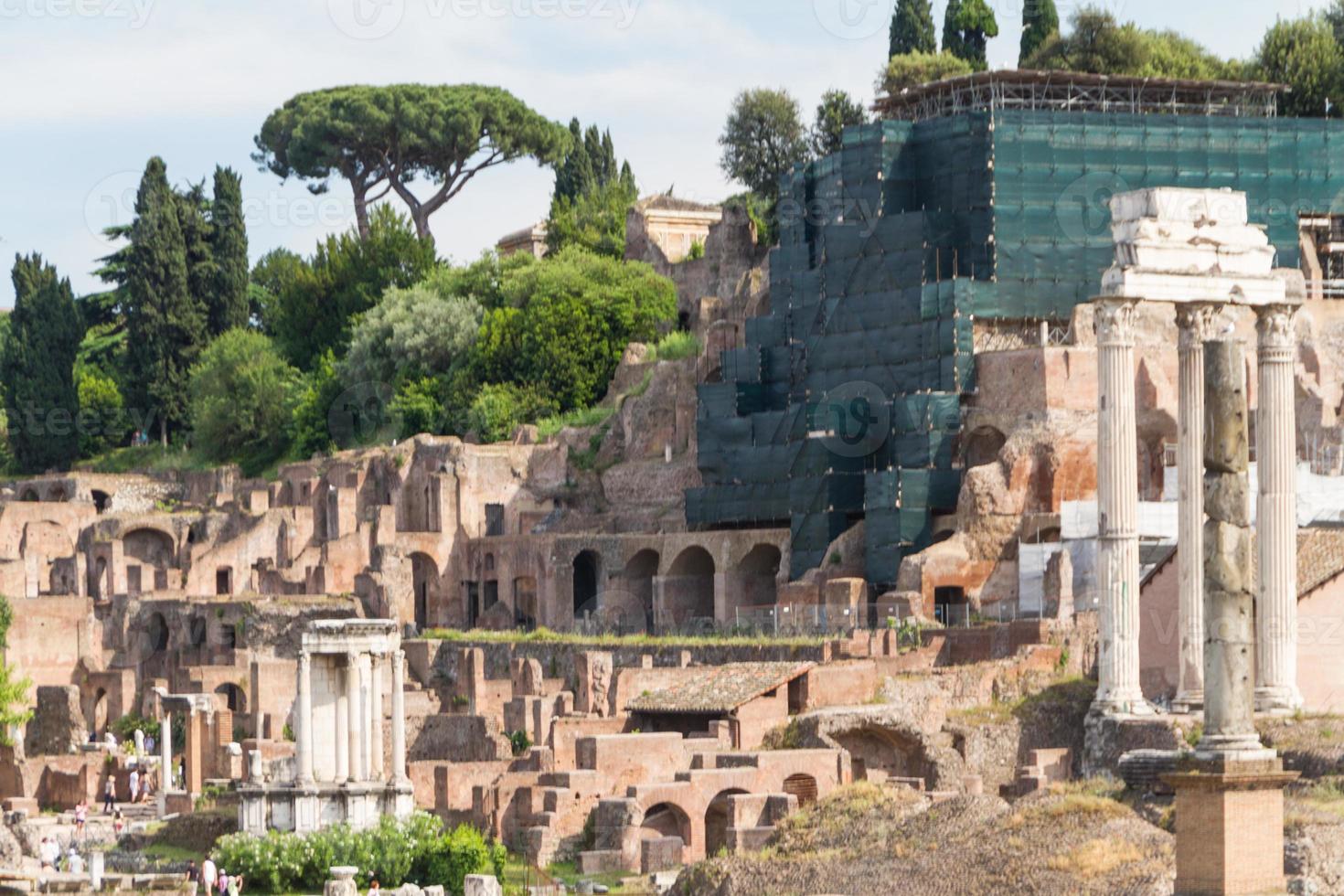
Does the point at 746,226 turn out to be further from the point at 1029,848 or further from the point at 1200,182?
the point at 1029,848

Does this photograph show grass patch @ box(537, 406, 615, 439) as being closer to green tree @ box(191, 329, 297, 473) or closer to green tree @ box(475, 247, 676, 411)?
green tree @ box(475, 247, 676, 411)

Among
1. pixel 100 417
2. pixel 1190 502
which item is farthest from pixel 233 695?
pixel 100 417

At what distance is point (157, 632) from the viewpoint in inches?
3012

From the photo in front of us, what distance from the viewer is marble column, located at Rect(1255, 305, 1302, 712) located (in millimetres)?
49438

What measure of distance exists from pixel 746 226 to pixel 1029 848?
A: 58713 mm

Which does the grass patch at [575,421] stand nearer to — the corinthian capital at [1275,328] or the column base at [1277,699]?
the corinthian capital at [1275,328]

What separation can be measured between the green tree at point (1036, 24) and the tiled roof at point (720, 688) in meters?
39.4

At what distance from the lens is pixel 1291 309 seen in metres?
50.8

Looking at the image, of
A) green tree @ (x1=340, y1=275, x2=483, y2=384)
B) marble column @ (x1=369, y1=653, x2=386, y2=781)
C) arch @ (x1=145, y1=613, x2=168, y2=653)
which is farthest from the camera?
green tree @ (x1=340, y1=275, x2=483, y2=384)

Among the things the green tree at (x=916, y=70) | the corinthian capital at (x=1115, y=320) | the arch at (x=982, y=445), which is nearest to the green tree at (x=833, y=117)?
the green tree at (x=916, y=70)

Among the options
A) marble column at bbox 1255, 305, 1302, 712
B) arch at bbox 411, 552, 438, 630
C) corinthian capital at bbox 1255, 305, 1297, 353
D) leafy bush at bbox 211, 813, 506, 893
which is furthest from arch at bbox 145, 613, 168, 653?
corinthian capital at bbox 1255, 305, 1297, 353

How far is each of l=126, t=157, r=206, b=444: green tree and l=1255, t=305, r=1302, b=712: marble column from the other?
173 ft

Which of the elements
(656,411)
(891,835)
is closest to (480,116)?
(656,411)

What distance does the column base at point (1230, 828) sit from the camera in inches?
1117
